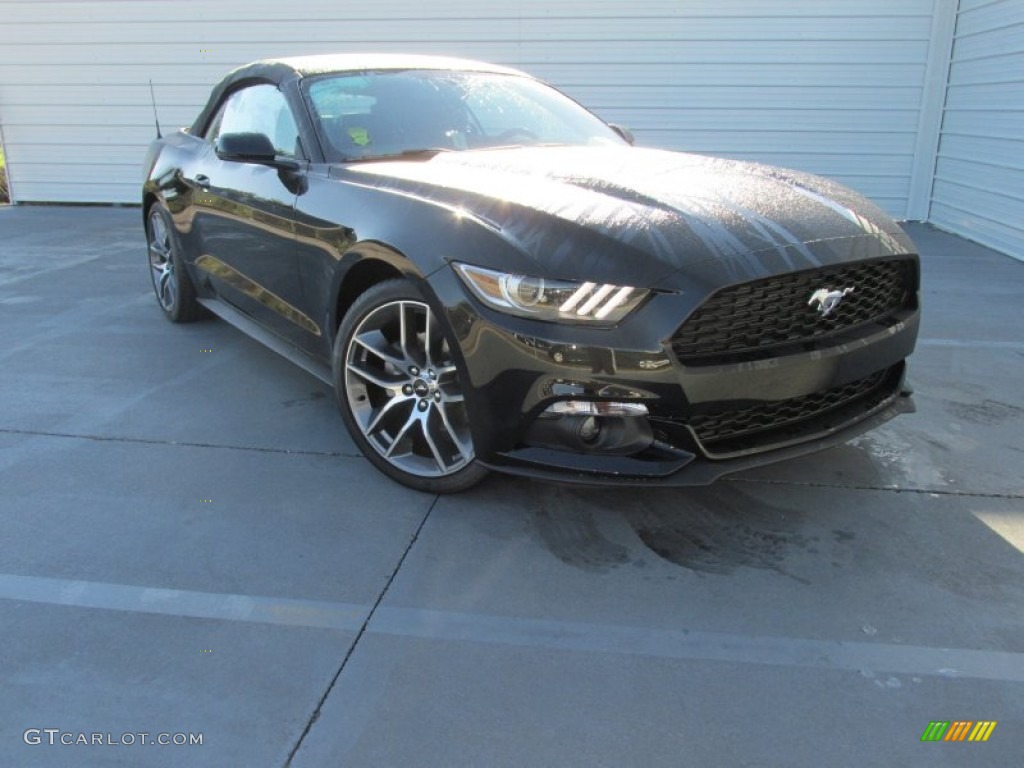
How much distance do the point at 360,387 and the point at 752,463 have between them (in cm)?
151

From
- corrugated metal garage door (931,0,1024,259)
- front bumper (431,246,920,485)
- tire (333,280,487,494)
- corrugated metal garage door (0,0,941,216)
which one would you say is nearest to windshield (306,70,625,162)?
tire (333,280,487,494)

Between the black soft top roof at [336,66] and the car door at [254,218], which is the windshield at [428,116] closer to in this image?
the black soft top roof at [336,66]

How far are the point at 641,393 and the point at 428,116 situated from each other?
1923mm

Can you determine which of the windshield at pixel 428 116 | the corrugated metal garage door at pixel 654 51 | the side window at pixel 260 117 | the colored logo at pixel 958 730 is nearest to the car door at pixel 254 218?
the side window at pixel 260 117

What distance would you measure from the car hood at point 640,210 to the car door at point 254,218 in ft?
1.79

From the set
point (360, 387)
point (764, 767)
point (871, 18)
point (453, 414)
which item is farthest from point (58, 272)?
point (871, 18)

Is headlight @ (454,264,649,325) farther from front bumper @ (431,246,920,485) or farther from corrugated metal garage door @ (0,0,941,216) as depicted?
corrugated metal garage door @ (0,0,941,216)

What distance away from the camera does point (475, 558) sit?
2.62 metres

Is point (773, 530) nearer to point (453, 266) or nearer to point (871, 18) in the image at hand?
point (453, 266)

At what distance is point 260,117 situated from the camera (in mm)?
4055

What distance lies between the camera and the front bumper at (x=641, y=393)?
236 centimetres

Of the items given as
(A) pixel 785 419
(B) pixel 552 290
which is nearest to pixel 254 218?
(B) pixel 552 290

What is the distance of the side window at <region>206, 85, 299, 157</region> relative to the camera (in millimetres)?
3693

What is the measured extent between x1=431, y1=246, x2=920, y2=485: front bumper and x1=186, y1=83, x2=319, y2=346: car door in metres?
1.17
